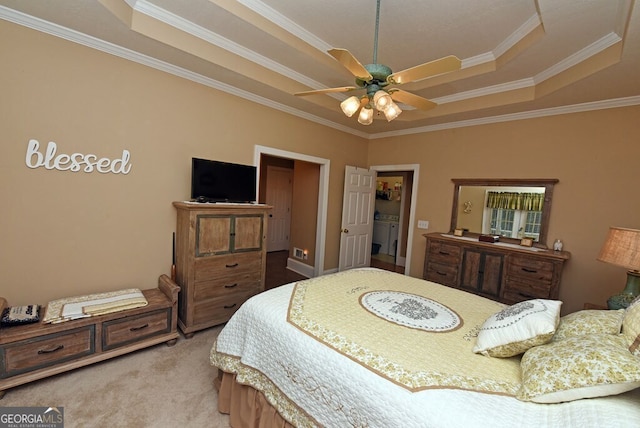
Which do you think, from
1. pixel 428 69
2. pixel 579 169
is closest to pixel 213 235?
pixel 428 69

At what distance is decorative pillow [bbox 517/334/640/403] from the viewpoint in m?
0.91

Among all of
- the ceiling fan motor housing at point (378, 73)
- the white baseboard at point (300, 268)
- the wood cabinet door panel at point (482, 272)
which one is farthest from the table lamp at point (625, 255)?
the white baseboard at point (300, 268)

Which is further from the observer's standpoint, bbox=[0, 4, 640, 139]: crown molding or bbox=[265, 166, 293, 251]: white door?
bbox=[265, 166, 293, 251]: white door

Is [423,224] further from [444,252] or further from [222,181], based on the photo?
[222,181]

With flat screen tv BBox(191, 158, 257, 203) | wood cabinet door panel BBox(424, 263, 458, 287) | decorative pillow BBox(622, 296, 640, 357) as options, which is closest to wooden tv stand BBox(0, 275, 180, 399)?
flat screen tv BBox(191, 158, 257, 203)

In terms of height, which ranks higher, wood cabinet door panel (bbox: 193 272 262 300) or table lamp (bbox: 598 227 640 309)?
table lamp (bbox: 598 227 640 309)

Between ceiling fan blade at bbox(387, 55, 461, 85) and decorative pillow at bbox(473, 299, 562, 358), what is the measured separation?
1448mm

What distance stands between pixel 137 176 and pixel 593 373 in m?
3.28

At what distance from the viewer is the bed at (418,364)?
3.08 ft

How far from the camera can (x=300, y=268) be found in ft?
15.9

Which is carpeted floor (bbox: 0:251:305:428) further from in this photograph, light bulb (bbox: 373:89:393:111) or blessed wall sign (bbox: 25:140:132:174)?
light bulb (bbox: 373:89:393:111)

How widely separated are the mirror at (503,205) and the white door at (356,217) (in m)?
1.45

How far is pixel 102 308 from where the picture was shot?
2.06 m

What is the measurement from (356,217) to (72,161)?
3695 mm
